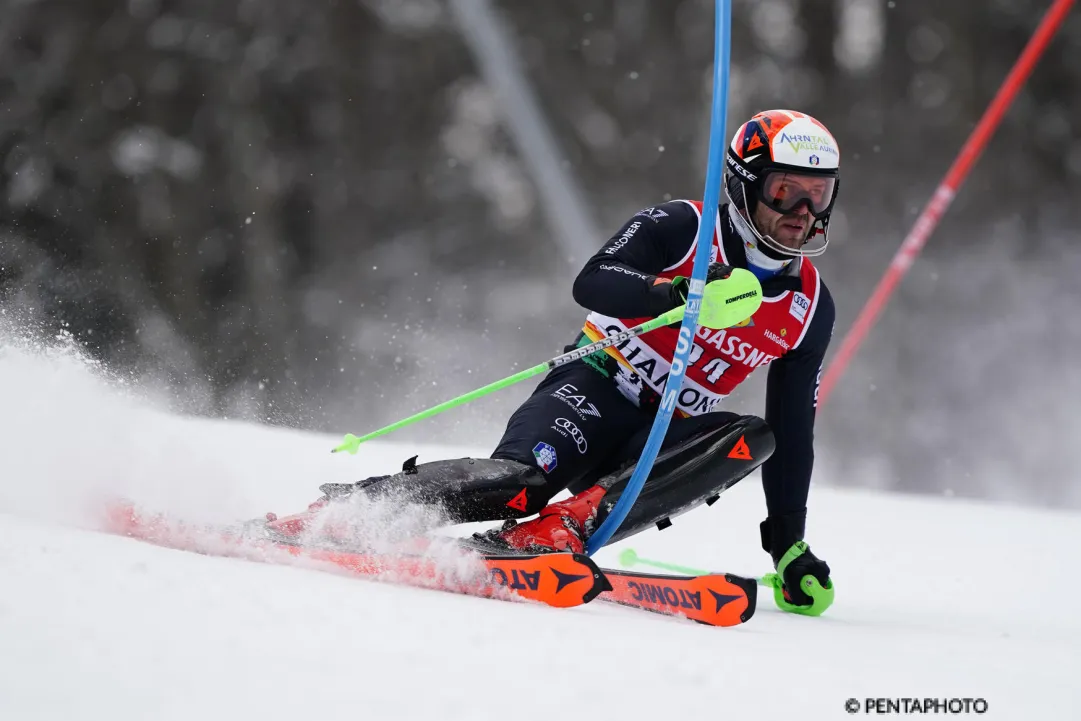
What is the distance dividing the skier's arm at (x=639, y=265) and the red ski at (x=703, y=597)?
65 cm

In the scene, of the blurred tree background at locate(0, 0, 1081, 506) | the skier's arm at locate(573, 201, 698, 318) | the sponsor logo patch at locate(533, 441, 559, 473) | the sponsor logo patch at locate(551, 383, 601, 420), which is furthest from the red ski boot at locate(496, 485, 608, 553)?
the blurred tree background at locate(0, 0, 1081, 506)

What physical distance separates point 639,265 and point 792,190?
1.51ft

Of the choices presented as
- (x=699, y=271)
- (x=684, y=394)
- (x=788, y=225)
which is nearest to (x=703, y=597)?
(x=699, y=271)

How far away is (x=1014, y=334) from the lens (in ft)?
44.1

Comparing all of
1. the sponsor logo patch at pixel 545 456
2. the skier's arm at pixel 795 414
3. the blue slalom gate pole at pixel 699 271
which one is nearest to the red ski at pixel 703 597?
the blue slalom gate pole at pixel 699 271

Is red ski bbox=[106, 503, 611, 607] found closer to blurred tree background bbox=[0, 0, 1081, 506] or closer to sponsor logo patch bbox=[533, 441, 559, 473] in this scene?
sponsor logo patch bbox=[533, 441, 559, 473]

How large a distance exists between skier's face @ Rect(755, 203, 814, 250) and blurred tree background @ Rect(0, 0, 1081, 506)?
34.8 ft

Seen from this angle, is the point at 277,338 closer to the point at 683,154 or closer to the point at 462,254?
the point at 462,254

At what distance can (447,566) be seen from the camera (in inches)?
108

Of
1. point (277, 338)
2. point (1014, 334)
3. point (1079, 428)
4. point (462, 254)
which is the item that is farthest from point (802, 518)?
point (462, 254)

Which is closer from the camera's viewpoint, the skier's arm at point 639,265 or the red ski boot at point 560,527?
the skier's arm at point 639,265

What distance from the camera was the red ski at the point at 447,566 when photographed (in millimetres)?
2705

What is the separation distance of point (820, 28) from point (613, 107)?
3.13 m

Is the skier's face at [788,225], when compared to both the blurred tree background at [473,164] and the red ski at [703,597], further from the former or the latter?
the blurred tree background at [473,164]
